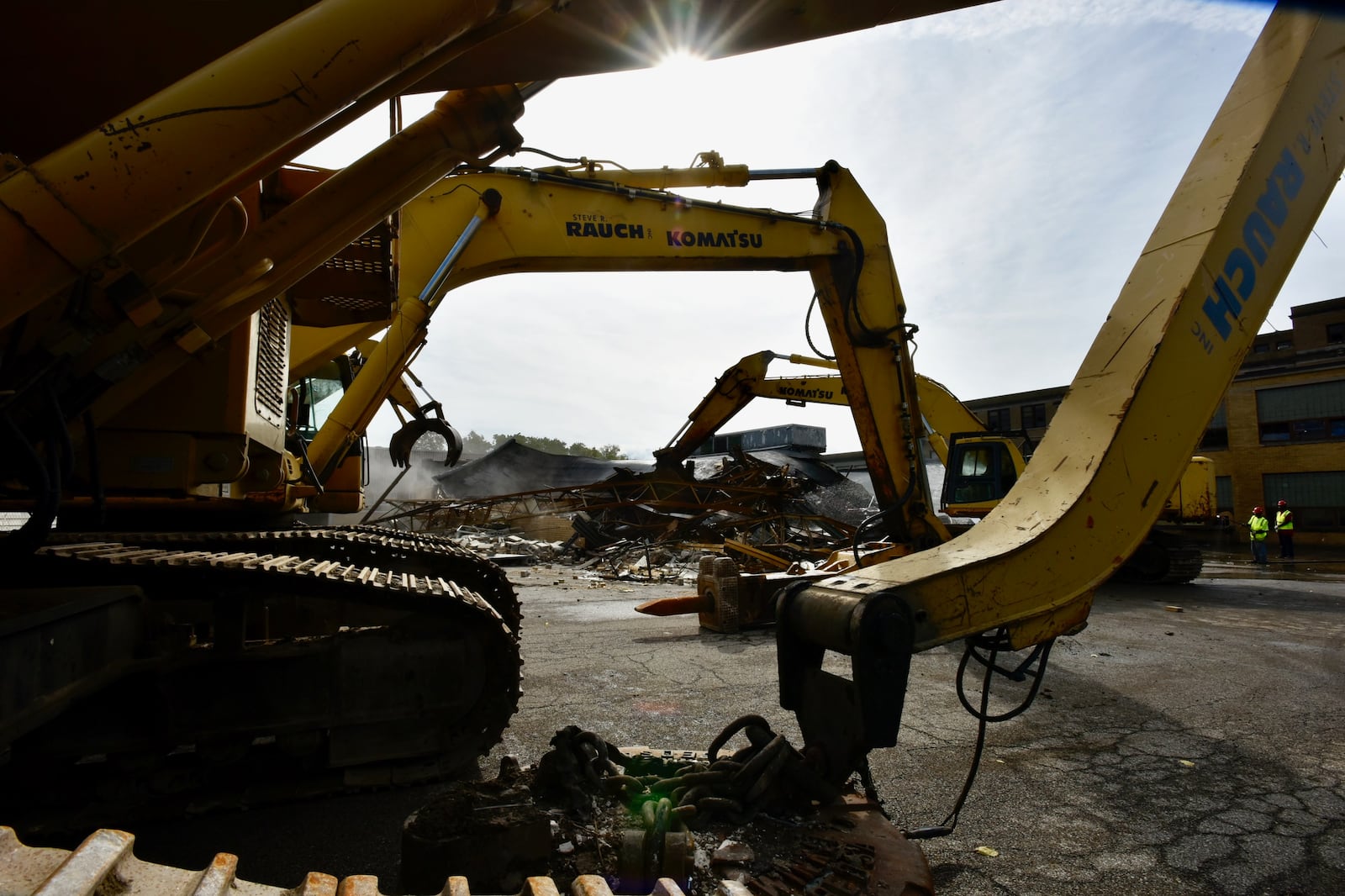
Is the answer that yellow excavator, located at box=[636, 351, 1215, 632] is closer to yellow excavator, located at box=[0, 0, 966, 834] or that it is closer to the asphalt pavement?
the asphalt pavement

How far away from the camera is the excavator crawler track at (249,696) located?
277 centimetres

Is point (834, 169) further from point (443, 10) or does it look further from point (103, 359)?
point (103, 359)

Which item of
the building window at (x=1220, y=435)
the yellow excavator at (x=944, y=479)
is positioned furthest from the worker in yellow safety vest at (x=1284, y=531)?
the building window at (x=1220, y=435)

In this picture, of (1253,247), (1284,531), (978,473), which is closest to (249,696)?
(1253,247)

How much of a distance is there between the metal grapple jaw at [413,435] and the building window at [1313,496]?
29537mm

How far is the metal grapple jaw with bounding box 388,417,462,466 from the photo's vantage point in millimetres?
5824

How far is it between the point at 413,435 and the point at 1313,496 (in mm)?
30192

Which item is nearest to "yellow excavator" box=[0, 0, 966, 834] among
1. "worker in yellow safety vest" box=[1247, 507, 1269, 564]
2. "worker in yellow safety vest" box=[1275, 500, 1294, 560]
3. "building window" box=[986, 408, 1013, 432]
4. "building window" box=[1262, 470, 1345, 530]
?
"worker in yellow safety vest" box=[1247, 507, 1269, 564]

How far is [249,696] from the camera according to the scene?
9.65 ft

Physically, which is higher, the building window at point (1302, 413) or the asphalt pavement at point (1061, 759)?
the building window at point (1302, 413)

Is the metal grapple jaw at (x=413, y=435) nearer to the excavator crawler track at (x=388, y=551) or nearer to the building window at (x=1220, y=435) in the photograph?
the excavator crawler track at (x=388, y=551)

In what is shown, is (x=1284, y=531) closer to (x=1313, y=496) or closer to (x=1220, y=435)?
(x=1313, y=496)

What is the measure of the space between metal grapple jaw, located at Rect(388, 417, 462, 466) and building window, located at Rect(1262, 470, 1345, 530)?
2954cm

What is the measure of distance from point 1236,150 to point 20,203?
340 cm
